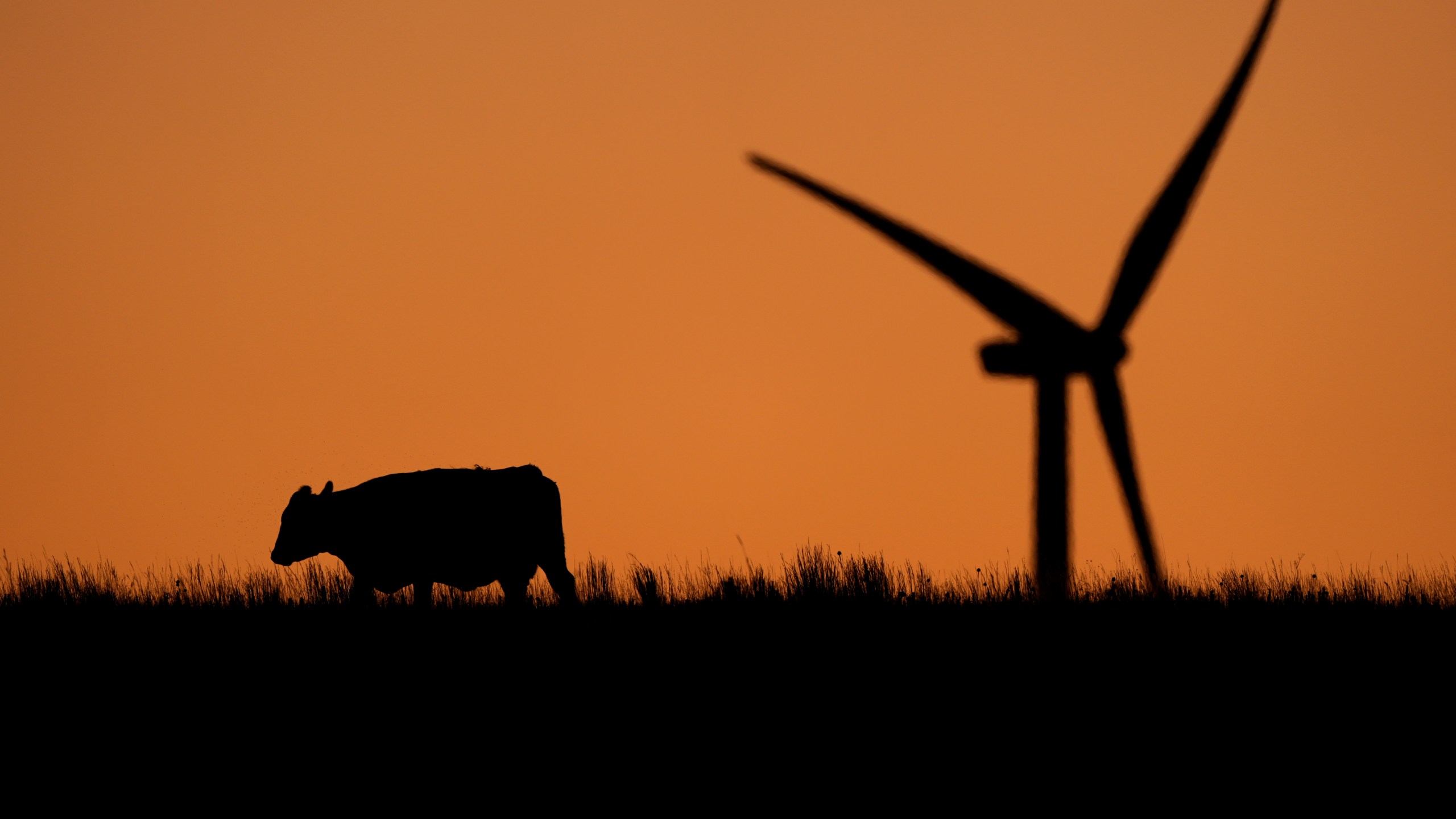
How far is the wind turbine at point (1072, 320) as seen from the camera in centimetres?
1455

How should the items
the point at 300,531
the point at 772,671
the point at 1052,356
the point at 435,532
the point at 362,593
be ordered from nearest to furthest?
the point at 772,671
the point at 1052,356
the point at 362,593
the point at 435,532
the point at 300,531

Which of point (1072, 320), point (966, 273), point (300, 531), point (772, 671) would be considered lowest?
point (772, 671)

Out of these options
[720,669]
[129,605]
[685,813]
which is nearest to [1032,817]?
[685,813]

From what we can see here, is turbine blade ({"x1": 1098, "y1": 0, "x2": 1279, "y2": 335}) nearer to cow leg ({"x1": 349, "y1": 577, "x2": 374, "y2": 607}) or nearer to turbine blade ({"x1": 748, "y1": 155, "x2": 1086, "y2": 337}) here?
turbine blade ({"x1": 748, "y1": 155, "x2": 1086, "y2": 337})

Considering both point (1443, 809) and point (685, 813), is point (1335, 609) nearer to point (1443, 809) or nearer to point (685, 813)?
point (1443, 809)

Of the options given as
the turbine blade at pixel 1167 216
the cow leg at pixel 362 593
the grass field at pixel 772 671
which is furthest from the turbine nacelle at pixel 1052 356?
the cow leg at pixel 362 593

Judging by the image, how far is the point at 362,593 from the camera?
55.7 ft

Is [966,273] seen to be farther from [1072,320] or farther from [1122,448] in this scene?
[1122,448]

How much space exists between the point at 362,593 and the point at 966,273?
28.8 feet

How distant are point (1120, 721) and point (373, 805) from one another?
597 cm

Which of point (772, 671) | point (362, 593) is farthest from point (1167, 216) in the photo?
point (362, 593)

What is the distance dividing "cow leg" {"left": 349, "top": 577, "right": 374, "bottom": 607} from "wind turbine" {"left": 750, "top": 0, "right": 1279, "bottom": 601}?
295 inches

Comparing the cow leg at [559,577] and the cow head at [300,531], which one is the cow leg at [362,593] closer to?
the cow head at [300,531]

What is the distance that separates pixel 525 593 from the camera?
57.2ft
